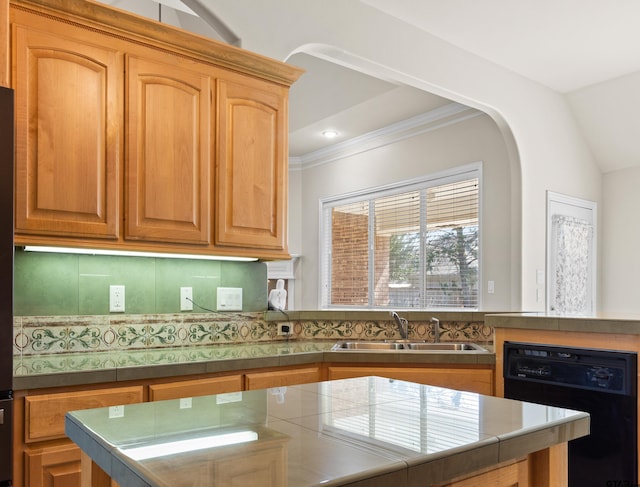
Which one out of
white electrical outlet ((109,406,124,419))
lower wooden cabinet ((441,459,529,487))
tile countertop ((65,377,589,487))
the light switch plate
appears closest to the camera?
tile countertop ((65,377,589,487))

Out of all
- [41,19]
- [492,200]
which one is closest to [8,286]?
[41,19]

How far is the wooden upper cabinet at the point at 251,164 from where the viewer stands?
2592 mm

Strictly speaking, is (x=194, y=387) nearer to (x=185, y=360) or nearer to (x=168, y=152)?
(x=185, y=360)

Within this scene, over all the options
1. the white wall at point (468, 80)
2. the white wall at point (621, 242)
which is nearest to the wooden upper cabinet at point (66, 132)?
the white wall at point (468, 80)

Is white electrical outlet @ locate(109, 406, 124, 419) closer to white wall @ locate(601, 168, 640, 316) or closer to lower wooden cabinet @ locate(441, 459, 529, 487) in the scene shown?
lower wooden cabinet @ locate(441, 459, 529, 487)

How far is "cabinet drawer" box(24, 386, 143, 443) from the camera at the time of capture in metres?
1.85

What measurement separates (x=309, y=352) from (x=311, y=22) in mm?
1739

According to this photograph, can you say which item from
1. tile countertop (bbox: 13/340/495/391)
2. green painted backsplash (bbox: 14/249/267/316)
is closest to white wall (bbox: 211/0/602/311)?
green painted backsplash (bbox: 14/249/267/316)

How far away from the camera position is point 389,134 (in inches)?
219

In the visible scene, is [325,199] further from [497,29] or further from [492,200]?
[497,29]

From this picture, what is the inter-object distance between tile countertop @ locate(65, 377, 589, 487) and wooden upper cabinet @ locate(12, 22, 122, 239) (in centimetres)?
115

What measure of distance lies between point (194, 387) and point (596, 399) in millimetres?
1704

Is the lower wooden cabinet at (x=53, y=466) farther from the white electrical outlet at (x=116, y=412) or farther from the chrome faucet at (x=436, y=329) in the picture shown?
the chrome faucet at (x=436, y=329)

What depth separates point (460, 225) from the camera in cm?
500
